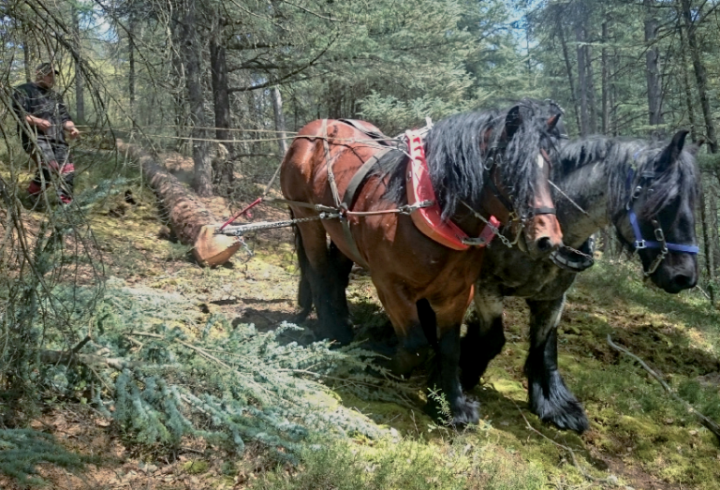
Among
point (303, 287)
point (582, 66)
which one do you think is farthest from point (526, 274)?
point (582, 66)

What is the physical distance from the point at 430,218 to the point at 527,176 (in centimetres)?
55

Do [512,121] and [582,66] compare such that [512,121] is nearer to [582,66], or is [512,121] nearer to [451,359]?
[451,359]

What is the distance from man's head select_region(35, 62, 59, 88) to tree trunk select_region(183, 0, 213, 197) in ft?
14.7

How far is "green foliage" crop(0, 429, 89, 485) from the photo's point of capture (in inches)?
75.4

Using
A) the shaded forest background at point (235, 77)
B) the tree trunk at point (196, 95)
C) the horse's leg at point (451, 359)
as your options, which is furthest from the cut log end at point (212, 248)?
the horse's leg at point (451, 359)

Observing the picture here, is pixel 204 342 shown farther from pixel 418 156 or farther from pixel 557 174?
pixel 557 174

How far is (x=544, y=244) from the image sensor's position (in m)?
2.59

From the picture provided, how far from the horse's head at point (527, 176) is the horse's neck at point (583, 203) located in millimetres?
332

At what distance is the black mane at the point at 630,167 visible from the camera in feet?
9.37

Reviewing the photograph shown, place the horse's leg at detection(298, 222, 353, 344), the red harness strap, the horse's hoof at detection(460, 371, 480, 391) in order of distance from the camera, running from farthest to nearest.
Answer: the horse's leg at detection(298, 222, 353, 344)
the horse's hoof at detection(460, 371, 480, 391)
the red harness strap

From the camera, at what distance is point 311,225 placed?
4414 millimetres

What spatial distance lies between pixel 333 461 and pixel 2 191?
167cm

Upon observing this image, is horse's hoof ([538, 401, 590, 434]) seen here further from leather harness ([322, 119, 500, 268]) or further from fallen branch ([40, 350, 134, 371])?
fallen branch ([40, 350, 134, 371])

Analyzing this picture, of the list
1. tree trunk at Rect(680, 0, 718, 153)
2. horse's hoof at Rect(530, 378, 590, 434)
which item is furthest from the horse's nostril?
tree trunk at Rect(680, 0, 718, 153)
